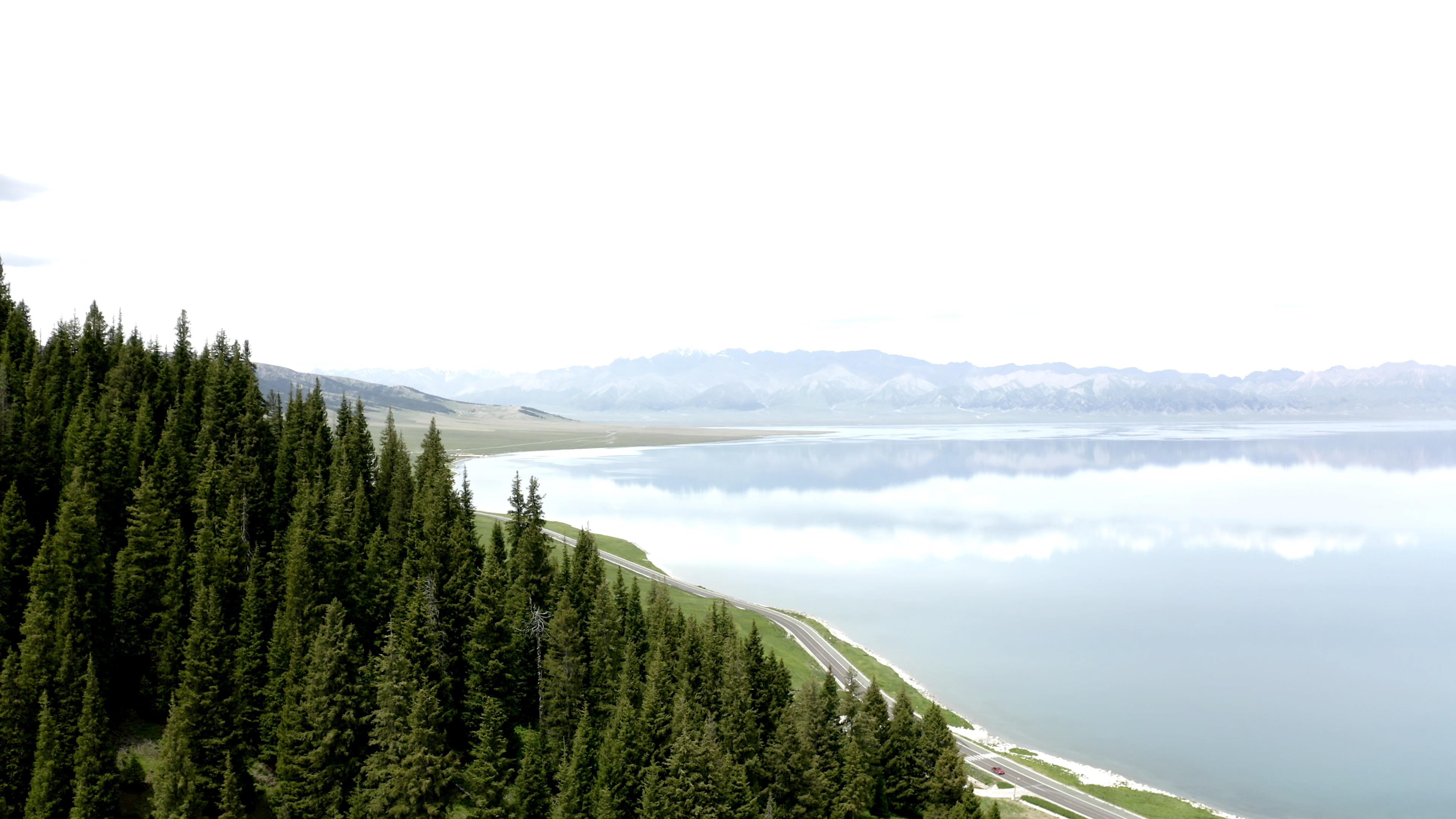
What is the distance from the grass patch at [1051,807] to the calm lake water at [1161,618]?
11.0m

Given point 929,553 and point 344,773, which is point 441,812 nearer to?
point 344,773

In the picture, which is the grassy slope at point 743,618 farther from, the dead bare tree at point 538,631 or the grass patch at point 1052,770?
the grass patch at point 1052,770

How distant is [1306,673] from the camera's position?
77188 millimetres

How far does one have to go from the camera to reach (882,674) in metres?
72.0

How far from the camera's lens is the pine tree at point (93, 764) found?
38031mm

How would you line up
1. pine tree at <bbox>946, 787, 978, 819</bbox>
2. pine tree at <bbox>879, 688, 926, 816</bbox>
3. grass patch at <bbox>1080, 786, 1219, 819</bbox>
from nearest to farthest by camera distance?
pine tree at <bbox>946, 787, 978, 819</bbox> → pine tree at <bbox>879, 688, 926, 816</bbox> → grass patch at <bbox>1080, 786, 1219, 819</bbox>

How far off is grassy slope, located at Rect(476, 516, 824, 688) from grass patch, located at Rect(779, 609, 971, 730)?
4058 mm

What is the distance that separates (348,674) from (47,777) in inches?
552

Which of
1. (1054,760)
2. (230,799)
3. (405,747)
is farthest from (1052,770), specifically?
(230,799)

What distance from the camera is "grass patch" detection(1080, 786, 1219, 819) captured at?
50.6 meters

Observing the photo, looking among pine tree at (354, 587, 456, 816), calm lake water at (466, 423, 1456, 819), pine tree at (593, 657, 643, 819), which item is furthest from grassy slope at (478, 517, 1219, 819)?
pine tree at (354, 587, 456, 816)

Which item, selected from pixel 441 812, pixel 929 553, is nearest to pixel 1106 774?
pixel 441 812

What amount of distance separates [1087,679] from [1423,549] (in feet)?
331

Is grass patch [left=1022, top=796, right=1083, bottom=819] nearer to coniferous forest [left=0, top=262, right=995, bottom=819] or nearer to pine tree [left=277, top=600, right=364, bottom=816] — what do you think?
coniferous forest [left=0, top=262, right=995, bottom=819]
